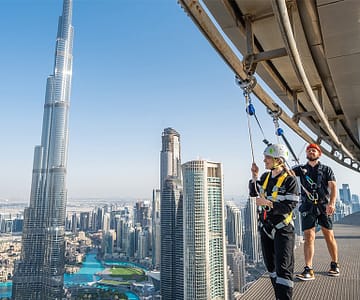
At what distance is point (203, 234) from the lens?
17.7 meters

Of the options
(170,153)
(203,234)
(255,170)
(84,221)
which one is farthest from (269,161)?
(84,221)

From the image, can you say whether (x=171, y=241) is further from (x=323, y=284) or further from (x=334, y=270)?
(x=323, y=284)

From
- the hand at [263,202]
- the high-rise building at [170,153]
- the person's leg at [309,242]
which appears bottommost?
the person's leg at [309,242]

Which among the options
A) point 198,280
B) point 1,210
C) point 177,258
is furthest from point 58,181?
point 198,280

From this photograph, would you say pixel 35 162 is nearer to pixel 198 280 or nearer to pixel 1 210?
pixel 1 210

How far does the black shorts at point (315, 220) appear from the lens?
6.34ft

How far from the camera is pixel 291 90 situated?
2232 mm

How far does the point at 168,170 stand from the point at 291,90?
40924 millimetres

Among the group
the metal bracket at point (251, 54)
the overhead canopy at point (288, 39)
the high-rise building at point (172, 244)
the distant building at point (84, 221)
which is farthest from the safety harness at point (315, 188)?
the distant building at point (84, 221)

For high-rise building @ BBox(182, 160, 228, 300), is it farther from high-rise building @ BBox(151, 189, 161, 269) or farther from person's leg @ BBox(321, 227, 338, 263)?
person's leg @ BBox(321, 227, 338, 263)

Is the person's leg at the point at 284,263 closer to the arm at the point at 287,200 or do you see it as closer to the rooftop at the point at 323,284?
the arm at the point at 287,200

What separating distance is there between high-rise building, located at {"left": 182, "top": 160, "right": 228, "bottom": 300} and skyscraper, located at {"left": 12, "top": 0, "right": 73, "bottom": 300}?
17798 mm

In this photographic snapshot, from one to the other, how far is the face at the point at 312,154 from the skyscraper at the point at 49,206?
31.6 meters

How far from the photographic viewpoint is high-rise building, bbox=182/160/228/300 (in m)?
16.8
